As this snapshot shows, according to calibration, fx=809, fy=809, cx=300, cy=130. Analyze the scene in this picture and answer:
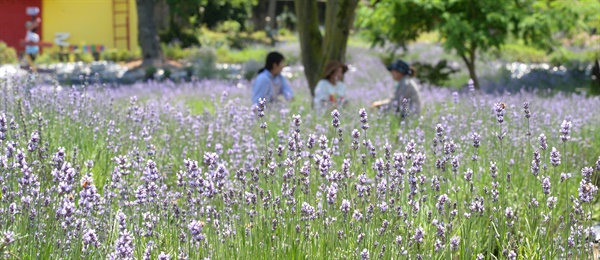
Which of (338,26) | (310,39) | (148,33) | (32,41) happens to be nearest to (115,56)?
(32,41)

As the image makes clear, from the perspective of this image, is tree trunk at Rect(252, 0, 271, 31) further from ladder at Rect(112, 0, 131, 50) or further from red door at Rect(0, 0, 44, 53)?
red door at Rect(0, 0, 44, 53)

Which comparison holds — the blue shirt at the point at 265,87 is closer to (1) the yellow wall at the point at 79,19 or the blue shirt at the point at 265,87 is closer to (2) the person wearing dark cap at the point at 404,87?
(2) the person wearing dark cap at the point at 404,87

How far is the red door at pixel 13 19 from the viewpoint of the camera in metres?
25.0

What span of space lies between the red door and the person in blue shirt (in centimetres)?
1764

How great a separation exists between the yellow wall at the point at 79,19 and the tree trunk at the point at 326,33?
16036 mm

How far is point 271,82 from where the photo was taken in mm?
9211

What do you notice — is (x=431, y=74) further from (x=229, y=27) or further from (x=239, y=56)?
(x=229, y=27)

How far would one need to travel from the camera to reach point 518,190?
502cm

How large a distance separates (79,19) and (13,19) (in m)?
2.01

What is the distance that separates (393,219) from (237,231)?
2.27 ft

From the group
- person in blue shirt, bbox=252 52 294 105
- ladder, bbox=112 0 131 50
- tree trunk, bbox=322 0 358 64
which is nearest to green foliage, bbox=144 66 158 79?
tree trunk, bbox=322 0 358 64

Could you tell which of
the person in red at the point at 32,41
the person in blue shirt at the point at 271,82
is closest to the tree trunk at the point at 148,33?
the person in red at the point at 32,41

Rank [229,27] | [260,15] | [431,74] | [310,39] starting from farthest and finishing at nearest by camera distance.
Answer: [260,15] < [229,27] < [431,74] < [310,39]

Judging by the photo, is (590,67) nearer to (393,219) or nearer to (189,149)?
(189,149)
